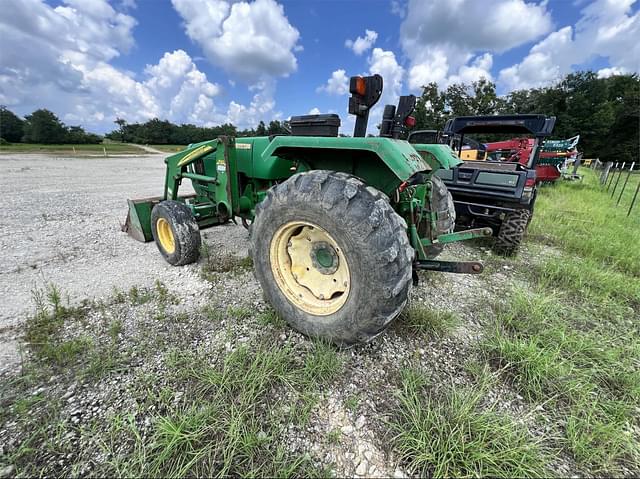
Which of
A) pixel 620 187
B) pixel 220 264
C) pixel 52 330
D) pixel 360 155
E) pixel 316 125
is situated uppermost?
pixel 316 125

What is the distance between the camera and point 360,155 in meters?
2.13

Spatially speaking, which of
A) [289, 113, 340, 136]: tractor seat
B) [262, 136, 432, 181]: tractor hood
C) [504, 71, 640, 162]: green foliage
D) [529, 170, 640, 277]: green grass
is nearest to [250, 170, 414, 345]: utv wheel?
[262, 136, 432, 181]: tractor hood

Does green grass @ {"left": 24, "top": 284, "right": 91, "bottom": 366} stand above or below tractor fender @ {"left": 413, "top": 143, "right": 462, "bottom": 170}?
below

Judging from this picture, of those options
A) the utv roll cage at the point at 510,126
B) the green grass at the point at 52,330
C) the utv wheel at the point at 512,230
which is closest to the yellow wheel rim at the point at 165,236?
the green grass at the point at 52,330

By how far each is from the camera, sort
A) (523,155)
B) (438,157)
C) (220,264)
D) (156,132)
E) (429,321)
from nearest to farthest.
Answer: (429,321) → (438,157) → (220,264) → (523,155) → (156,132)

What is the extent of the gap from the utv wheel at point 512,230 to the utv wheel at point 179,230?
11.8 feet

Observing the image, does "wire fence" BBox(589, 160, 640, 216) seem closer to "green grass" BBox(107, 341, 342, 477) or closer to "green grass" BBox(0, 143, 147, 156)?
"green grass" BBox(107, 341, 342, 477)

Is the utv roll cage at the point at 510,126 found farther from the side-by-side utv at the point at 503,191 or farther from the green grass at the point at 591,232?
the green grass at the point at 591,232

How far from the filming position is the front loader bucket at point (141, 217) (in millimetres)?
3500

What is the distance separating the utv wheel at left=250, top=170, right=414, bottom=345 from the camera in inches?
60.8

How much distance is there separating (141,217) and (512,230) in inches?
179

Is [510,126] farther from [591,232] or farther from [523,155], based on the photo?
[523,155]

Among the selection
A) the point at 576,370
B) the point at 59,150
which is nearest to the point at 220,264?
the point at 576,370

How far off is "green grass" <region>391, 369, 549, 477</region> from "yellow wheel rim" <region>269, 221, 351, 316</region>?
0.75 m
